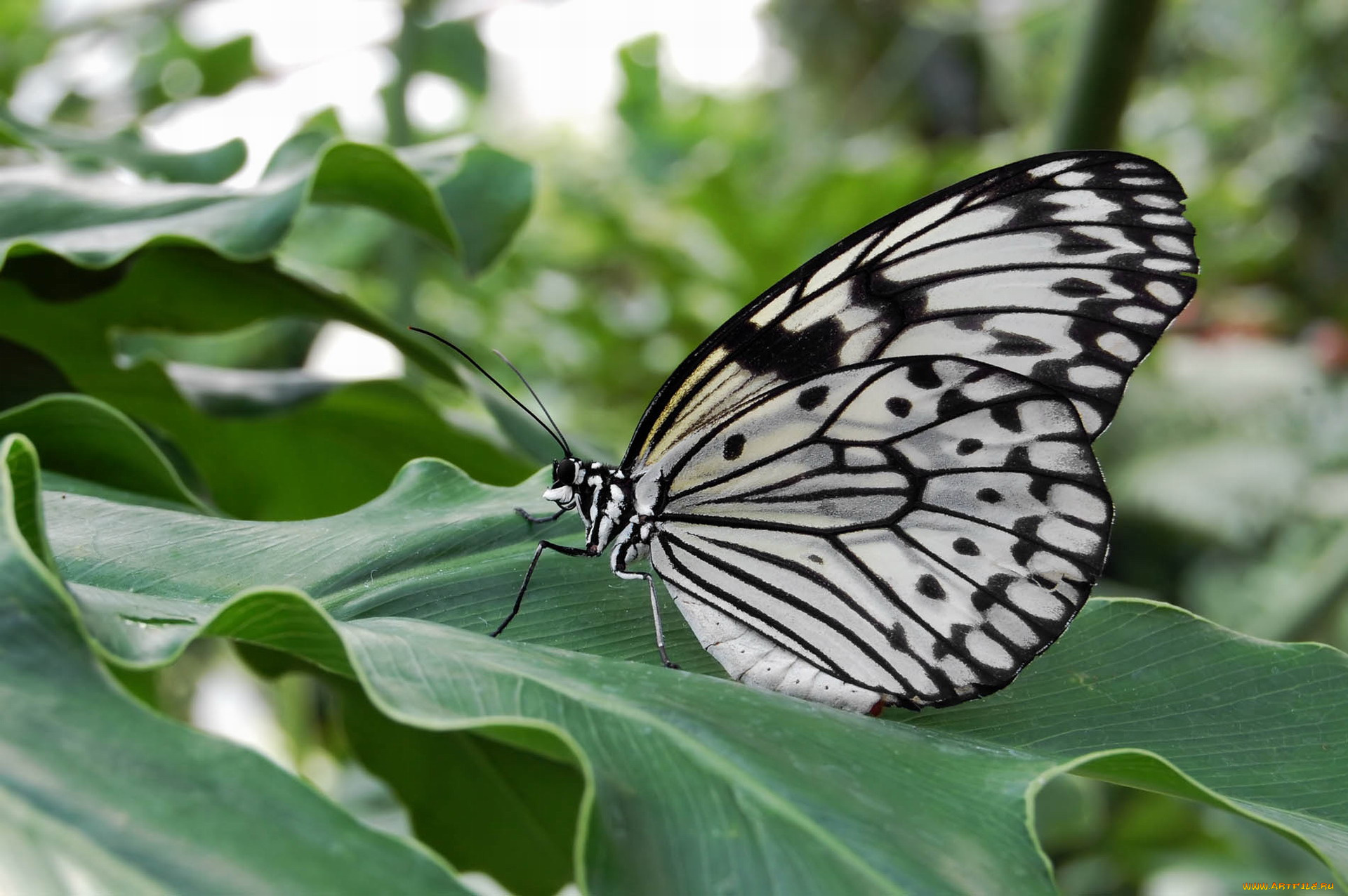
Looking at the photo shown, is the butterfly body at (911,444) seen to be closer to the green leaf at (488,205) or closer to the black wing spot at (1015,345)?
the black wing spot at (1015,345)

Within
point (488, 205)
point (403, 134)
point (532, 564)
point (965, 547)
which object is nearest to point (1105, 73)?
point (965, 547)

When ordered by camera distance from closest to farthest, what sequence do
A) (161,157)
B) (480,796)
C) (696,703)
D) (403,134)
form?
(696,703), (480,796), (161,157), (403,134)

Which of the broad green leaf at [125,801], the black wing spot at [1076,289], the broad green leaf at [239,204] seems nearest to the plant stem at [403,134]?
the broad green leaf at [239,204]

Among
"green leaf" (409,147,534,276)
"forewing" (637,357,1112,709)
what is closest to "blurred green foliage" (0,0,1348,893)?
"green leaf" (409,147,534,276)

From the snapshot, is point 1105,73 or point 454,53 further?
point 454,53

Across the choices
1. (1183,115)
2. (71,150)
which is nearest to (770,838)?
(71,150)

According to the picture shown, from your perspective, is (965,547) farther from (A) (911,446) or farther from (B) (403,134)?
(B) (403,134)
